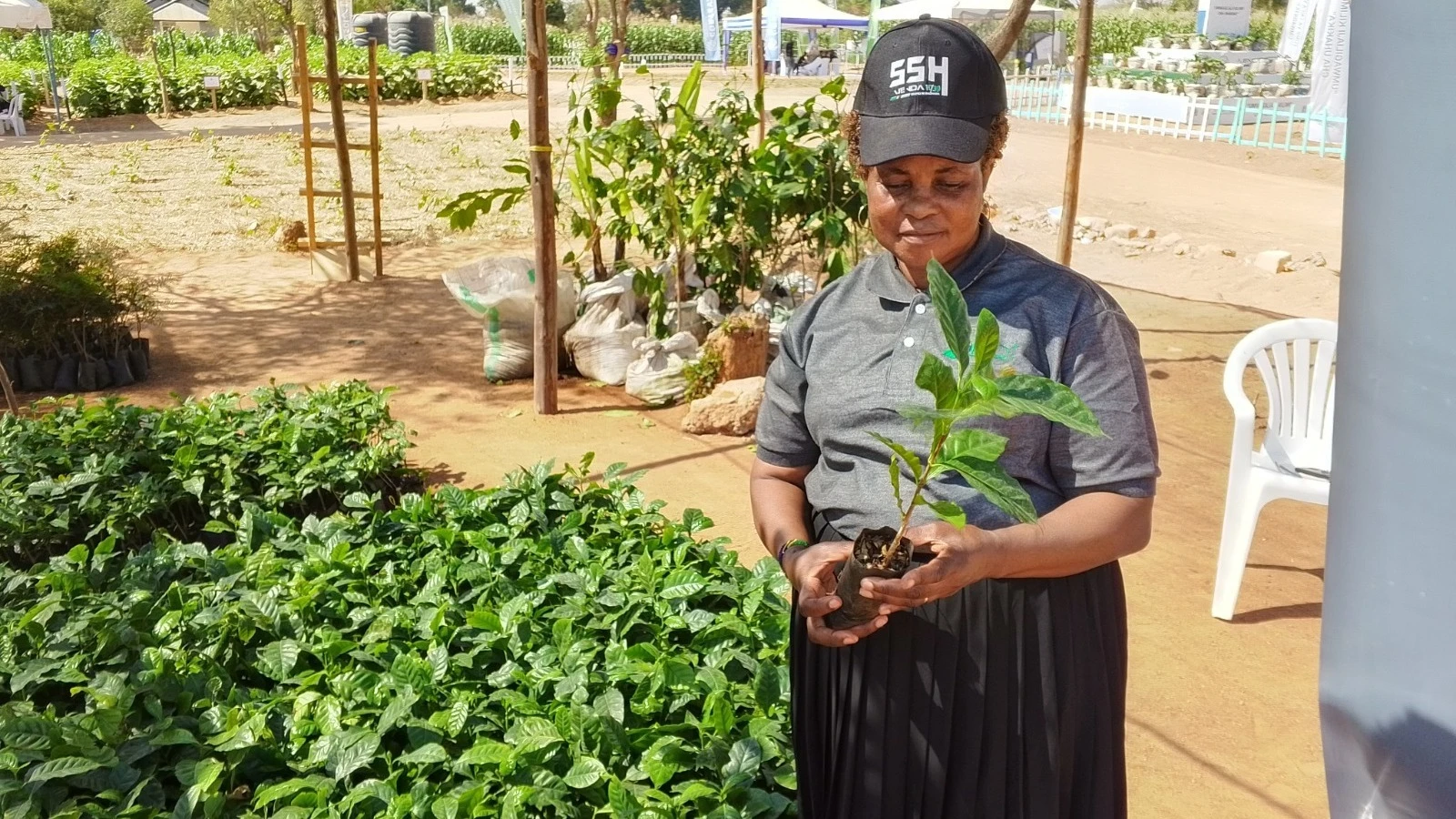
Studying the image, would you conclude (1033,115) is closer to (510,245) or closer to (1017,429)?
(510,245)

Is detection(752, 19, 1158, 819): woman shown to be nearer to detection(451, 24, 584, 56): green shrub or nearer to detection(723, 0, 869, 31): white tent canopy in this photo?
detection(723, 0, 869, 31): white tent canopy

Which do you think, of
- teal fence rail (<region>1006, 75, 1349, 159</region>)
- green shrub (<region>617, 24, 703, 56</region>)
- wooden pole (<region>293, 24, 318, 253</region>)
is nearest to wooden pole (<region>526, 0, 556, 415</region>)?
wooden pole (<region>293, 24, 318, 253</region>)

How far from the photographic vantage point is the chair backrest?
3.98m

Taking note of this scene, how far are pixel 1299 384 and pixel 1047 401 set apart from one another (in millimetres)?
3267

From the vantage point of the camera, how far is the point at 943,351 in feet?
4.85

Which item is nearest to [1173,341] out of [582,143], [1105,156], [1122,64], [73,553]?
[582,143]

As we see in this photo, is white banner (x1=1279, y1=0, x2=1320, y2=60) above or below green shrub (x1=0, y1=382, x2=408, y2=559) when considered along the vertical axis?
above

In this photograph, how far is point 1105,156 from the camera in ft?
56.9

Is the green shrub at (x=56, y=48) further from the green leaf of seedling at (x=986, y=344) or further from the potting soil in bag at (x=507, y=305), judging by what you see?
the green leaf of seedling at (x=986, y=344)

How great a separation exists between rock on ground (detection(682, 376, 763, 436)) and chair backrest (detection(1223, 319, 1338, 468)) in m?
2.20

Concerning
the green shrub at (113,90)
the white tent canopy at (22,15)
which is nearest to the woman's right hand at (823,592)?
the white tent canopy at (22,15)

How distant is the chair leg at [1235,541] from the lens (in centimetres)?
381

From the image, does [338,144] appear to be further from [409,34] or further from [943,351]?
[409,34]

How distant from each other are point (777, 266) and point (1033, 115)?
16886 mm
